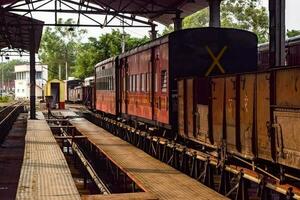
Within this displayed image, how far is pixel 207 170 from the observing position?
392 inches

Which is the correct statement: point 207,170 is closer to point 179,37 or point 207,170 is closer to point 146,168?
point 146,168

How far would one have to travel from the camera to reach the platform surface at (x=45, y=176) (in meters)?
7.91

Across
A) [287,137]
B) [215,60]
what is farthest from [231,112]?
[215,60]

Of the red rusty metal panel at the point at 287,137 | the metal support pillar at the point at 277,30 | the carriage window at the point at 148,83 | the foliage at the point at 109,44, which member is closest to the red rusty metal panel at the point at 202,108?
the red rusty metal panel at the point at 287,137

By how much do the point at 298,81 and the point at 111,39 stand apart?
149 feet

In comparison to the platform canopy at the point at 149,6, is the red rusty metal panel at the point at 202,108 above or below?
below

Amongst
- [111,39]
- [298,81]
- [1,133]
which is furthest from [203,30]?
[111,39]

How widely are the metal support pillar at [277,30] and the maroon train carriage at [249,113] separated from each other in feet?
9.85

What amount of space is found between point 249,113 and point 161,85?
17.2 ft

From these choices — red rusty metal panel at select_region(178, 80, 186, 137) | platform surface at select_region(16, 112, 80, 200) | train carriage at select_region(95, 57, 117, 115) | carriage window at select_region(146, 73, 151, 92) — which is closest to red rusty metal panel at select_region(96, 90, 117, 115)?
train carriage at select_region(95, 57, 117, 115)

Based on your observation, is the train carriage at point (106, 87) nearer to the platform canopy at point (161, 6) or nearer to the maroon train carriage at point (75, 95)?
the platform canopy at point (161, 6)

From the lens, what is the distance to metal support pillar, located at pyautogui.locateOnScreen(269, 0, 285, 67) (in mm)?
12711

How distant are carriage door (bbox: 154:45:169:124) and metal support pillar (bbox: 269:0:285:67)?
8.79ft

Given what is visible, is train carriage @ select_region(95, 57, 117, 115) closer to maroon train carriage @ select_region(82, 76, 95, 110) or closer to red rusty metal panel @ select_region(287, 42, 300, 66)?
maroon train carriage @ select_region(82, 76, 95, 110)
